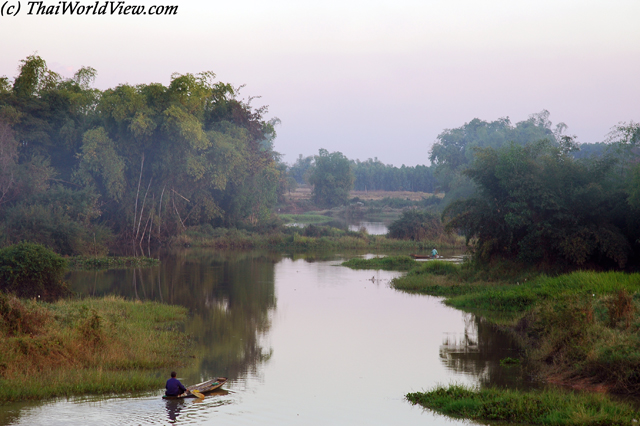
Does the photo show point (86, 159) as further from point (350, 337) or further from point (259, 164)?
point (350, 337)

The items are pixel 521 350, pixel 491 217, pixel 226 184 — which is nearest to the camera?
pixel 521 350

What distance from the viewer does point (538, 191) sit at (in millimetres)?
21516

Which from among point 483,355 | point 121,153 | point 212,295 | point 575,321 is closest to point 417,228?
point 121,153

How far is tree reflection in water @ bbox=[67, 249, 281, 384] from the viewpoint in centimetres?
1362

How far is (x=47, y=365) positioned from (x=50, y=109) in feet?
113

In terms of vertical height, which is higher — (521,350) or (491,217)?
(491,217)

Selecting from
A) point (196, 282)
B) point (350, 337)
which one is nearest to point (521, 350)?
point (350, 337)

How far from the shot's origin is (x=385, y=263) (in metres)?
32.7

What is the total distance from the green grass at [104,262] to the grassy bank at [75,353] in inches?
586

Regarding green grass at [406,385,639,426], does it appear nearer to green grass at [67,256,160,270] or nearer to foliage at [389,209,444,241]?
green grass at [67,256,160,270]

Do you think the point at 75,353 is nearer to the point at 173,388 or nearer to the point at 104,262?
the point at 173,388

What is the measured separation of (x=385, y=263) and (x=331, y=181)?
58.2m

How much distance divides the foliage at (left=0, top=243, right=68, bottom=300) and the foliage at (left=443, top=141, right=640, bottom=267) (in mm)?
14194

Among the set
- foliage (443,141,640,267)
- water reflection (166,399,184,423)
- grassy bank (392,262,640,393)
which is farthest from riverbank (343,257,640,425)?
water reflection (166,399,184,423)
